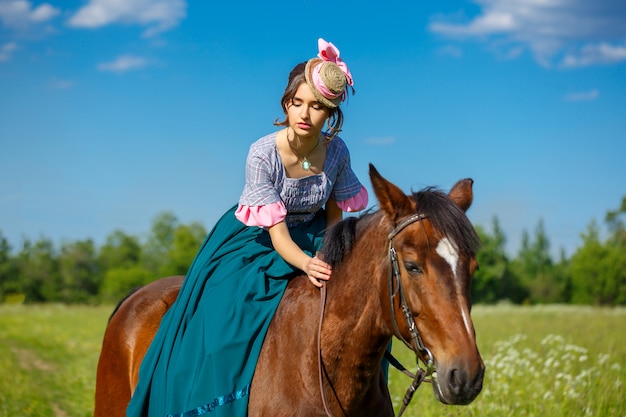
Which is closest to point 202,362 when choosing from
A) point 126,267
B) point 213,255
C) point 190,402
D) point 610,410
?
point 190,402

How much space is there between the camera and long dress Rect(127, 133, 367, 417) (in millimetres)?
4410

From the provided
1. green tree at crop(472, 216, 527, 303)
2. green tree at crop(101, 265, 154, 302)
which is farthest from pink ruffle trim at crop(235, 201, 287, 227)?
green tree at crop(472, 216, 527, 303)

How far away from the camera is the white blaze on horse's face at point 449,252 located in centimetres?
359

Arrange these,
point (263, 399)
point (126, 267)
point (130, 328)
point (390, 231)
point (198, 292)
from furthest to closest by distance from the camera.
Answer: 1. point (126, 267)
2. point (130, 328)
3. point (198, 292)
4. point (263, 399)
5. point (390, 231)

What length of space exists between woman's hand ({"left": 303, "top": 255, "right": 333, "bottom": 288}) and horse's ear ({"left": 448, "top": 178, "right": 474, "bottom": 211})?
86cm

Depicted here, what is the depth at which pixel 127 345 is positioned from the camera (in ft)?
19.2

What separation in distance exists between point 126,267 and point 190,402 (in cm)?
8301

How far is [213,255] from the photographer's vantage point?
17.3 feet

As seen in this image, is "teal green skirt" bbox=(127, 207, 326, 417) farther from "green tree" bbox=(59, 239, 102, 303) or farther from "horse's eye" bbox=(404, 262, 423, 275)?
"green tree" bbox=(59, 239, 102, 303)

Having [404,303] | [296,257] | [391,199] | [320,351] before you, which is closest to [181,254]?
[296,257]

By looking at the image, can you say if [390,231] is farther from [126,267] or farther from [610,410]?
[126,267]

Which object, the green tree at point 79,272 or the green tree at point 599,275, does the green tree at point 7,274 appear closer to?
the green tree at point 79,272

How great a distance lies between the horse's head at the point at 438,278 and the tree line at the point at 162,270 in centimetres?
6138

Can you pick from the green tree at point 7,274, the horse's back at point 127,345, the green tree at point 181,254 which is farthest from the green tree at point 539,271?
the horse's back at point 127,345
